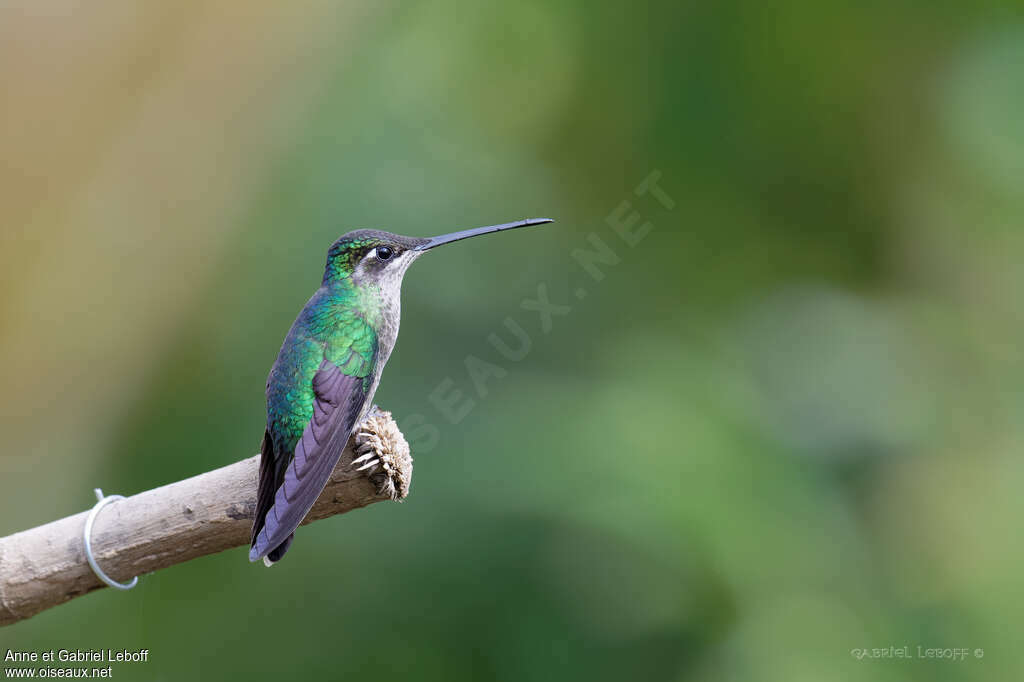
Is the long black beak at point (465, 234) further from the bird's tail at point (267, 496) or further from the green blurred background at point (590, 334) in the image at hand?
the green blurred background at point (590, 334)

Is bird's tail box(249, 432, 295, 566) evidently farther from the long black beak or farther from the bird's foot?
the long black beak

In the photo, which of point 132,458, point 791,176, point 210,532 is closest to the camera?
point 210,532

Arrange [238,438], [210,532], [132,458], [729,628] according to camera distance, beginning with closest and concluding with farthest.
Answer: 1. [210,532]
2. [729,628]
3. [238,438]
4. [132,458]

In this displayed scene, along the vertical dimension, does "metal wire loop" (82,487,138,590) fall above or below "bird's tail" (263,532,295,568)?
below

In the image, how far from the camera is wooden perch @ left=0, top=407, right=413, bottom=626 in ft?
4.37

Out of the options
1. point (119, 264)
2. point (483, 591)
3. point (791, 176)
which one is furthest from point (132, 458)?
point (791, 176)

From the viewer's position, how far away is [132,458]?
2.92 m

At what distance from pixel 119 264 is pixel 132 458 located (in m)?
0.67

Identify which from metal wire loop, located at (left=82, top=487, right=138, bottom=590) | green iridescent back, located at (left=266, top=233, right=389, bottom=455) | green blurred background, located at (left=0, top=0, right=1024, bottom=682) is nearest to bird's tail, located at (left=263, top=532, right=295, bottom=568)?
green iridescent back, located at (left=266, top=233, right=389, bottom=455)

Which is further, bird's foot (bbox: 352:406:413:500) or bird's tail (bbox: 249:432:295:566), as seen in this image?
bird's foot (bbox: 352:406:413:500)

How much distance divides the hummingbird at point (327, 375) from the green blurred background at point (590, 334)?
1127 millimetres

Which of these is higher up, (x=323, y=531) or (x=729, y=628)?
(x=729, y=628)

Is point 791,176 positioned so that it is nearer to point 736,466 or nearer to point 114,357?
point 736,466

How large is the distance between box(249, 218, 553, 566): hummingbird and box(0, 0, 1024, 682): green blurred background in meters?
1.13
